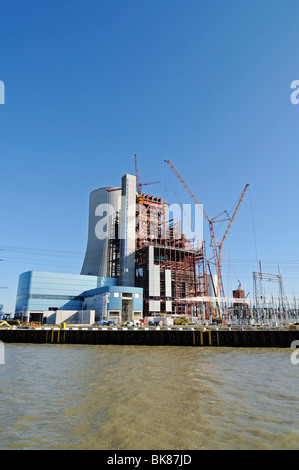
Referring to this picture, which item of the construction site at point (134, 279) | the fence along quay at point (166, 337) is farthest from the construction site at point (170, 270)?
the fence along quay at point (166, 337)

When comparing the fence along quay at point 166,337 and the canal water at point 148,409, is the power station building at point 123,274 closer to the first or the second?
the fence along quay at point 166,337

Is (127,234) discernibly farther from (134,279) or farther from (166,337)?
(166,337)

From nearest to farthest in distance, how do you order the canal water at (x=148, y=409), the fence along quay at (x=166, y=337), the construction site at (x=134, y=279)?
1. the canal water at (x=148, y=409)
2. the fence along quay at (x=166, y=337)
3. the construction site at (x=134, y=279)

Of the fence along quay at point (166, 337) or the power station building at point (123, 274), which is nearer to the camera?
the fence along quay at point (166, 337)

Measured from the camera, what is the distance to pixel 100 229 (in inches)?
5266

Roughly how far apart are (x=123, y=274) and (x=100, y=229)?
2547 centimetres

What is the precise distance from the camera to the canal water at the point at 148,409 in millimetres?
10898

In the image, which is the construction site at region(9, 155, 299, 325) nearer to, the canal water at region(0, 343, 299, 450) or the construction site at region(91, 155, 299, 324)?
the construction site at region(91, 155, 299, 324)

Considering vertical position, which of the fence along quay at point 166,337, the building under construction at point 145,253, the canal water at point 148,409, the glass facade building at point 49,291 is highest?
the building under construction at point 145,253

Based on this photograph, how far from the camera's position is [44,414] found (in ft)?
45.1

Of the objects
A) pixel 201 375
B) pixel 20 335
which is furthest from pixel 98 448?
pixel 20 335

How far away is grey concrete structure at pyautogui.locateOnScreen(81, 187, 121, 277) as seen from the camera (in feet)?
433

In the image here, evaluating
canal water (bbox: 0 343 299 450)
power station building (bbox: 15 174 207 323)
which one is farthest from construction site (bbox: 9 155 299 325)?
canal water (bbox: 0 343 299 450)

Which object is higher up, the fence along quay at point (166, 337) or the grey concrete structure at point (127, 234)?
the grey concrete structure at point (127, 234)
